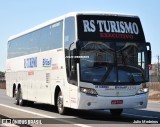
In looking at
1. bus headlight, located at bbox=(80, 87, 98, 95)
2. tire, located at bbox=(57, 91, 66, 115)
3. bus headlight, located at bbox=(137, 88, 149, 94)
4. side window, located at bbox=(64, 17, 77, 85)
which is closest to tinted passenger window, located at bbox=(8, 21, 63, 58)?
side window, located at bbox=(64, 17, 77, 85)

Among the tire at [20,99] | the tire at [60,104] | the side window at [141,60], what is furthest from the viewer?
the tire at [20,99]

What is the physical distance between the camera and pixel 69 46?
56.6 feet

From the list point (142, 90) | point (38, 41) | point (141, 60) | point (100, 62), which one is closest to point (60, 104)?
point (100, 62)

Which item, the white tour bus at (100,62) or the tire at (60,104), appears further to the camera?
the tire at (60,104)

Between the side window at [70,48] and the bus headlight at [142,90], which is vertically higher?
the side window at [70,48]

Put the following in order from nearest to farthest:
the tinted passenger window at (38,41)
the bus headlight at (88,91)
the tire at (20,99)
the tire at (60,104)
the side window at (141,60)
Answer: the bus headlight at (88,91), the side window at (141,60), the tire at (60,104), the tinted passenger window at (38,41), the tire at (20,99)

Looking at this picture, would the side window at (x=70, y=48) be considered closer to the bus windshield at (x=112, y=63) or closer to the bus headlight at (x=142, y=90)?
the bus windshield at (x=112, y=63)

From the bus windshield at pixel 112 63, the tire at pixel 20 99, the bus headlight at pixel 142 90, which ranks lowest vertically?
the tire at pixel 20 99

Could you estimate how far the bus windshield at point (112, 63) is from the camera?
642 inches

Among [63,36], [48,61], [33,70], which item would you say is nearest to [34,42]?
[33,70]

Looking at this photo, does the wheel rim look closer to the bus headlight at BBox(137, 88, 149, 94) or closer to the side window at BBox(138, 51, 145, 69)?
the bus headlight at BBox(137, 88, 149, 94)

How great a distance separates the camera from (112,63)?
1650 cm

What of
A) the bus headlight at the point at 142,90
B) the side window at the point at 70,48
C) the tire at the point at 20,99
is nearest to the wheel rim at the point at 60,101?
the side window at the point at 70,48

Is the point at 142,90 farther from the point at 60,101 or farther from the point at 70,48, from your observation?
the point at 60,101
